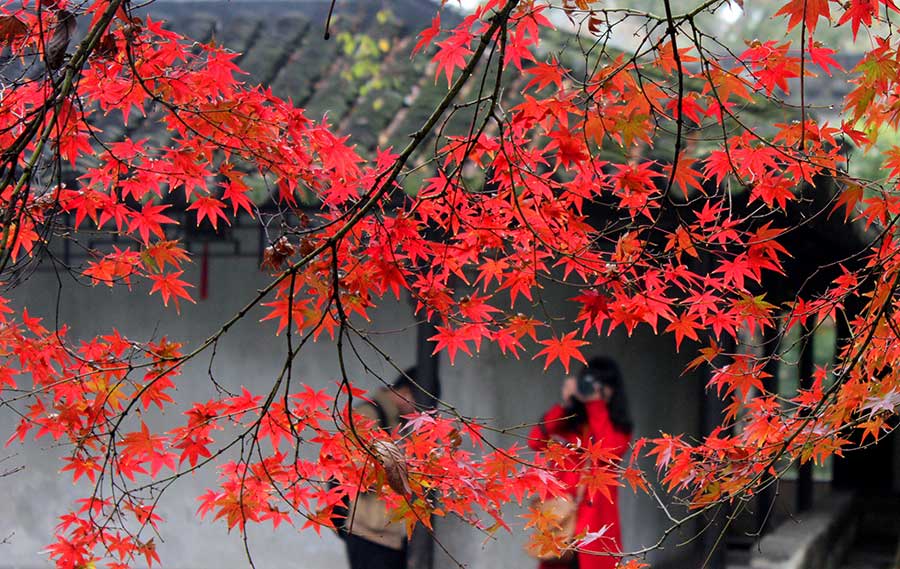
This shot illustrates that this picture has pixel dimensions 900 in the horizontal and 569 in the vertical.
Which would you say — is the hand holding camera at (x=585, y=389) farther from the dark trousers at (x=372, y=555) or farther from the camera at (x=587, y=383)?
the dark trousers at (x=372, y=555)

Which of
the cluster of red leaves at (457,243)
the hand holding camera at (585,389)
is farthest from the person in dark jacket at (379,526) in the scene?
the cluster of red leaves at (457,243)

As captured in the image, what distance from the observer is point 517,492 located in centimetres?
322

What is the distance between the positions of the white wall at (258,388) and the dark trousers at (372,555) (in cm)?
24

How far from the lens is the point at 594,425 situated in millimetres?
6199

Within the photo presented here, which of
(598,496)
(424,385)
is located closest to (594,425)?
(598,496)

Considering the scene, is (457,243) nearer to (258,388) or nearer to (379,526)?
(379,526)

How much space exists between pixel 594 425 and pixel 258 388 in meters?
2.18

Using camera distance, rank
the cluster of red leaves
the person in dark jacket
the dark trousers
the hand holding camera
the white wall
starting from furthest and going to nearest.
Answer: the white wall, the hand holding camera, the dark trousers, the person in dark jacket, the cluster of red leaves

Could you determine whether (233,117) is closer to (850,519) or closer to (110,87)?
(110,87)

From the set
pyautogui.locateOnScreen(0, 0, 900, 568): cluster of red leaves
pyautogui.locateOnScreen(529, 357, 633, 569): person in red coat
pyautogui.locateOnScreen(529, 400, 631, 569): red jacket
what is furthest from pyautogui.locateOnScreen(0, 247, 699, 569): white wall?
pyautogui.locateOnScreen(0, 0, 900, 568): cluster of red leaves

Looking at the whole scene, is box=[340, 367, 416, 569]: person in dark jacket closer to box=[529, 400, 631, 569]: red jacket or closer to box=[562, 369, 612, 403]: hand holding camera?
box=[529, 400, 631, 569]: red jacket

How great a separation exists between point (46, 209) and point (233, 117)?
2.44ft

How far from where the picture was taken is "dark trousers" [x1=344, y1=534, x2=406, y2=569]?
6180 millimetres

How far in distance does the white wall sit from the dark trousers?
0.78ft
